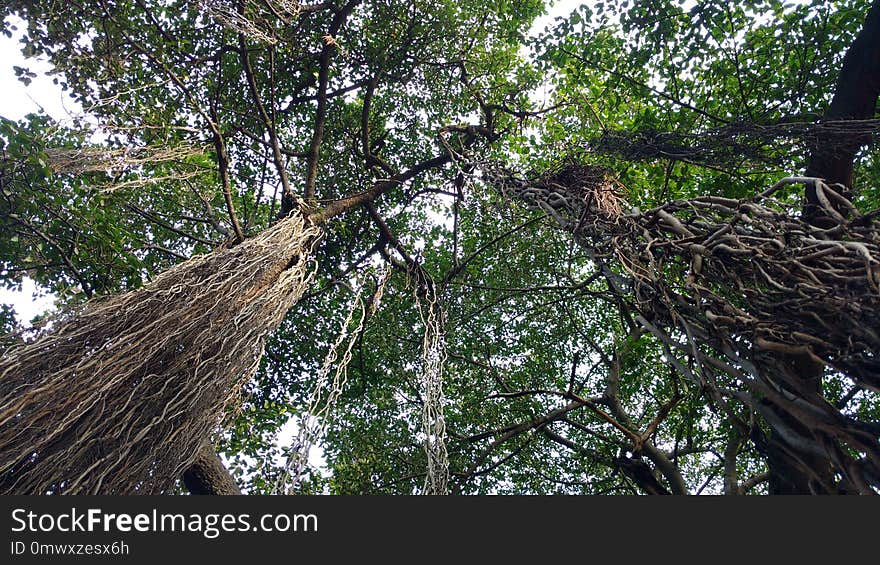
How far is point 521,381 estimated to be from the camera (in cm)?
479

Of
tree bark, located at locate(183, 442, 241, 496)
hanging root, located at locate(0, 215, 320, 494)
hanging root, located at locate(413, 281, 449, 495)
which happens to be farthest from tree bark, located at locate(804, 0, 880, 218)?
tree bark, located at locate(183, 442, 241, 496)

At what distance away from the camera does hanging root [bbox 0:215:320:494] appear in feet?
5.77

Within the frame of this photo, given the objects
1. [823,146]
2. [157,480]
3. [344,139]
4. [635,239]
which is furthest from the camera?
[344,139]

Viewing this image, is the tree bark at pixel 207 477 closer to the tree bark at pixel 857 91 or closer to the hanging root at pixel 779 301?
the hanging root at pixel 779 301

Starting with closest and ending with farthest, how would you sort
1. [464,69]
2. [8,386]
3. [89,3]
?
[8,386], [89,3], [464,69]

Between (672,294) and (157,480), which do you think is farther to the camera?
(157,480)

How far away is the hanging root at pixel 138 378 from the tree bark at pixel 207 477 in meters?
0.69

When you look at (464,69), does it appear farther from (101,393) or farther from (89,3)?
(101,393)

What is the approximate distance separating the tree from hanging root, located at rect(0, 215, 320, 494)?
1cm

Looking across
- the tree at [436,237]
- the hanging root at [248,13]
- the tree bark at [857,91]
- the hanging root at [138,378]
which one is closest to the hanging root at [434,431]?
the tree at [436,237]

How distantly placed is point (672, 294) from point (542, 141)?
3.34 m

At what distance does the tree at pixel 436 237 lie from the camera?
5.33 ft

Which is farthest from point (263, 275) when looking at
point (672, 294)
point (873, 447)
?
point (873, 447)

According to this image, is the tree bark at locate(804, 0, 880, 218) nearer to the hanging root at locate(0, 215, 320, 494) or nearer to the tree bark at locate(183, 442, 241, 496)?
the hanging root at locate(0, 215, 320, 494)
